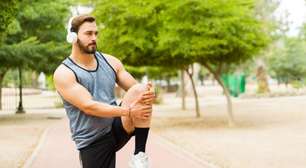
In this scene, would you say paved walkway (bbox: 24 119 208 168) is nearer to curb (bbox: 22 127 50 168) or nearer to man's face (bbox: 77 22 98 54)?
curb (bbox: 22 127 50 168)

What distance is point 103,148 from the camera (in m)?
4.30

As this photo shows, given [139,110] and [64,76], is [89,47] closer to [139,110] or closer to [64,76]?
[64,76]

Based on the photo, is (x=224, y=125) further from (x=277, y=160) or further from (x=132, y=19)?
(x=277, y=160)

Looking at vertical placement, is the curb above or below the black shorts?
below

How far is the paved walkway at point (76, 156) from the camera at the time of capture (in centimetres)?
1163

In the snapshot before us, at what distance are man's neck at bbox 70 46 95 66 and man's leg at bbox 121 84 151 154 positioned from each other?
339mm

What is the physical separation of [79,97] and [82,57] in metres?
0.29

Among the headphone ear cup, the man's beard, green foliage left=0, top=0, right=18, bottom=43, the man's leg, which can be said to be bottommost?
the man's leg

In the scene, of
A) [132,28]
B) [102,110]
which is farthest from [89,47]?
[132,28]

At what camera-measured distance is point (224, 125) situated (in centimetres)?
2205

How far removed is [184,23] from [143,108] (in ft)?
53.2

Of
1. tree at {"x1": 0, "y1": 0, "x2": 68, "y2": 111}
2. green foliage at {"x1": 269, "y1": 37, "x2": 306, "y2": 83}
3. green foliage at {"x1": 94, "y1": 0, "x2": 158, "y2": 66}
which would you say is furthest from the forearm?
green foliage at {"x1": 269, "y1": 37, "x2": 306, "y2": 83}

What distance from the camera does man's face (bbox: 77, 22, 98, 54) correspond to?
419 centimetres

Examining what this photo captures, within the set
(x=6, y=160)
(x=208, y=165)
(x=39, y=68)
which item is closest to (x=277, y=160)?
(x=208, y=165)
